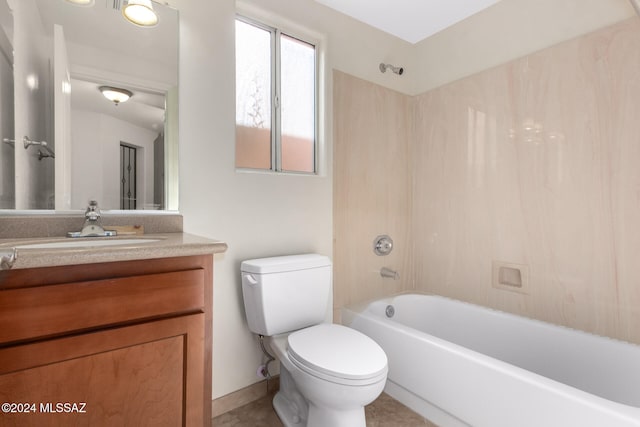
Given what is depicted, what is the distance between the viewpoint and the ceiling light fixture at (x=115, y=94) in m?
1.39

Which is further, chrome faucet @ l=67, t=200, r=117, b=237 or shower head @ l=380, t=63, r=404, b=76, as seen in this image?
shower head @ l=380, t=63, r=404, b=76

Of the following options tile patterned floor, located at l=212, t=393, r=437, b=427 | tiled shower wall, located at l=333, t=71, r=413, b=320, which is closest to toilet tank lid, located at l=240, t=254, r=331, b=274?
tiled shower wall, located at l=333, t=71, r=413, b=320

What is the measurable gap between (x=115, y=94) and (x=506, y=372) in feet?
6.70

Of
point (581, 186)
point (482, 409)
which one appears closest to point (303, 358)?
point (482, 409)

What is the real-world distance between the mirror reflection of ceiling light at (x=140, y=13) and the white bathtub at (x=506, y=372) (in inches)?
74.8

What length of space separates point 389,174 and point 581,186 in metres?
1.13

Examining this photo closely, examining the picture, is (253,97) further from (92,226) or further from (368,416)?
(368,416)

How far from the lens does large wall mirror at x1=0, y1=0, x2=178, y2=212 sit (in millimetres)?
1174

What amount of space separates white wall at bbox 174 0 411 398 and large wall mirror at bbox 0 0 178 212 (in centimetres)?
8

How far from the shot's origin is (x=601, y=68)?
162cm

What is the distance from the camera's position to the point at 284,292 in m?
1.55

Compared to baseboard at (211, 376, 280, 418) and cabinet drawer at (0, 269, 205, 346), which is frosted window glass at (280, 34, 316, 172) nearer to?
cabinet drawer at (0, 269, 205, 346)

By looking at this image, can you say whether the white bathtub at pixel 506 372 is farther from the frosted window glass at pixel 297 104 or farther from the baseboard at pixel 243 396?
the frosted window glass at pixel 297 104

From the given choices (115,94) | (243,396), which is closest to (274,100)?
(115,94)
